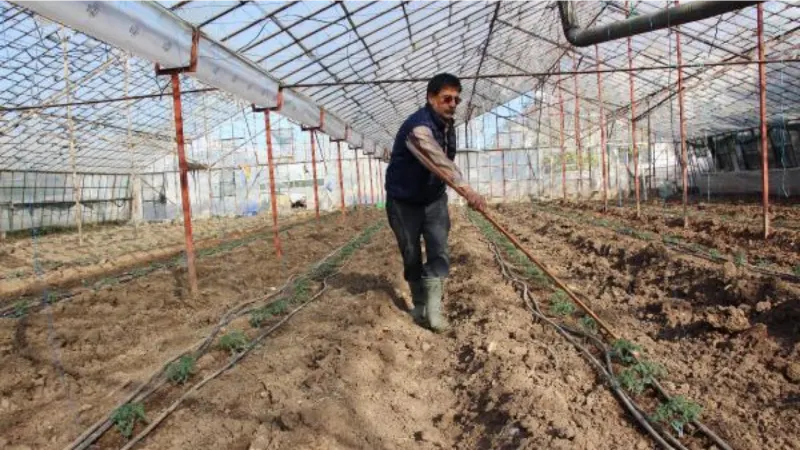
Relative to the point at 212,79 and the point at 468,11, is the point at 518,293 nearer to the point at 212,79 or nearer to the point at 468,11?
the point at 212,79

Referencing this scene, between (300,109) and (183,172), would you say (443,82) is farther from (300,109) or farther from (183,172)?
(300,109)

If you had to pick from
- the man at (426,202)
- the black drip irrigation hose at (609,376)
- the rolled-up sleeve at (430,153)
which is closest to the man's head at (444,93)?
the man at (426,202)

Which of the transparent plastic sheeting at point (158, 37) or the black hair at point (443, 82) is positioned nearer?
the black hair at point (443, 82)

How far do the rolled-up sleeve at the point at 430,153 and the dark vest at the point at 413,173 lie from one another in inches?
8.7

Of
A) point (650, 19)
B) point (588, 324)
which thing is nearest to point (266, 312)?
point (588, 324)

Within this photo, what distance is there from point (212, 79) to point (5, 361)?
427 centimetres

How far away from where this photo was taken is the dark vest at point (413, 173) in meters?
4.77

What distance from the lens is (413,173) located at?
16.0ft

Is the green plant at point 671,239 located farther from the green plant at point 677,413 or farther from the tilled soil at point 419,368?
the green plant at point 677,413

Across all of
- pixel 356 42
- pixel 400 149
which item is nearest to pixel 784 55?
pixel 356 42

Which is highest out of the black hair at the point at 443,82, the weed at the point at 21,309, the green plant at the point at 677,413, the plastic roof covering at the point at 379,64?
the plastic roof covering at the point at 379,64

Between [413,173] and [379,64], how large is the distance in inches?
366

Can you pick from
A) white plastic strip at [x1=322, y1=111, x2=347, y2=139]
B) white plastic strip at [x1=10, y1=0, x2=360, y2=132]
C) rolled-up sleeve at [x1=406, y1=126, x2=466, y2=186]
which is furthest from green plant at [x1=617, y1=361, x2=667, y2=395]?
white plastic strip at [x1=322, y1=111, x2=347, y2=139]

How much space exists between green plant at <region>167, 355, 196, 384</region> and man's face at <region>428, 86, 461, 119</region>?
8.28ft
